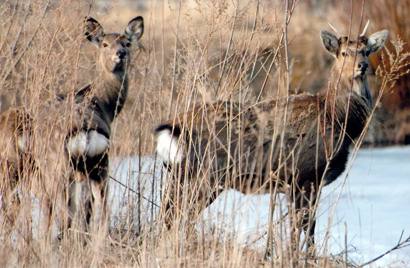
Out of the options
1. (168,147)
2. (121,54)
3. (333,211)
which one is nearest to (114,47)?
(121,54)

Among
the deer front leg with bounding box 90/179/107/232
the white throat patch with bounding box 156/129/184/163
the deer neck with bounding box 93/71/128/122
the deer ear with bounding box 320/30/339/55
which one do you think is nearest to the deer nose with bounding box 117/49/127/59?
the deer neck with bounding box 93/71/128/122

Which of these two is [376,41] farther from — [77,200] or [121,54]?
[77,200]

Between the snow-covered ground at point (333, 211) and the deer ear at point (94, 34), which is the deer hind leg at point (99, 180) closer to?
the snow-covered ground at point (333, 211)

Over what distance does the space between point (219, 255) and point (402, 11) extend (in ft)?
29.5

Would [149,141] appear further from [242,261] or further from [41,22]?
[242,261]

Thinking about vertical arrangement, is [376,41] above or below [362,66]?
above

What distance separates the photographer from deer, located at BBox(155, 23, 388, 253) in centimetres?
625

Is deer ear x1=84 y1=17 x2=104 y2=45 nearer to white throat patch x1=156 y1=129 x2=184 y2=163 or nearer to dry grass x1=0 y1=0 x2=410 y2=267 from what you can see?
dry grass x1=0 y1=0 x2=410 y2=267

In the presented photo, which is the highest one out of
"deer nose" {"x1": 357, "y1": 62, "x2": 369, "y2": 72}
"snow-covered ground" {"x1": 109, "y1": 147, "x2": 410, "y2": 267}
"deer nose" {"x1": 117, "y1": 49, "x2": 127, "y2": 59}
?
"deer nose" {"x1": 357, "y1": 62, "x2": 369, "y2": 72}

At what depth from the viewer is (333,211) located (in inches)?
220

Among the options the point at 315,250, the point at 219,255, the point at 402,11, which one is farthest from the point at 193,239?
the point at 402,11

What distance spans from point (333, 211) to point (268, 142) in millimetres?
1821

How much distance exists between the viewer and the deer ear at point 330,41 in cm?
774

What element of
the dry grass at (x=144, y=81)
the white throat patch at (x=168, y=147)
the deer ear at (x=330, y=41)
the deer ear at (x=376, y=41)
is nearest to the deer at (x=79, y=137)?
the dry grass at (x=144, y=81)
